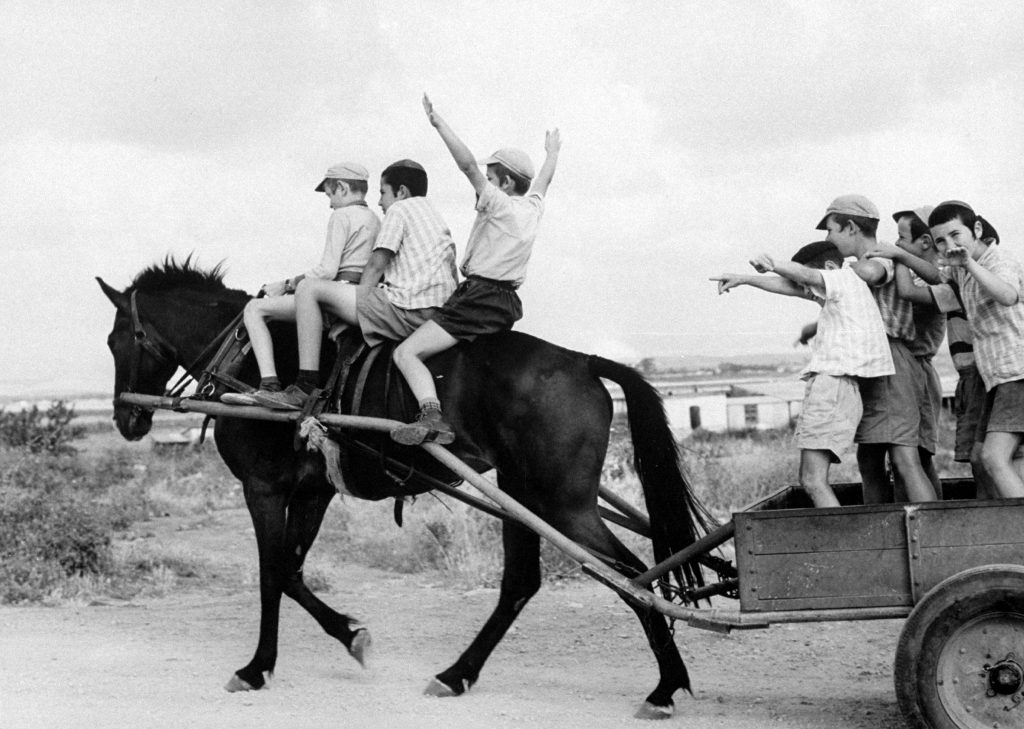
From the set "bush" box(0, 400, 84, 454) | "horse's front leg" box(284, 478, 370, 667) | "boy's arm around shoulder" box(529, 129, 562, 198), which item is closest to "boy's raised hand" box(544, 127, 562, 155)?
"boy's arm around shoulder" box(529, 129, 562, 198)

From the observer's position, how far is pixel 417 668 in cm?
662

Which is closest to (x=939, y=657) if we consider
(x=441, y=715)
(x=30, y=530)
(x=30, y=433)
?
(x=441, y=715)

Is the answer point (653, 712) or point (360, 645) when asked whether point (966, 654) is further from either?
point (360, 645)

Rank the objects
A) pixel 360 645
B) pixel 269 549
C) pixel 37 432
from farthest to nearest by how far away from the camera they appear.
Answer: pixel 37 432, pixel 360 645, pixel 269 549

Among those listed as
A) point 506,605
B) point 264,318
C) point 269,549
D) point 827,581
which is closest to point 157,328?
point 264,318

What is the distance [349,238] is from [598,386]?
5.33 ft

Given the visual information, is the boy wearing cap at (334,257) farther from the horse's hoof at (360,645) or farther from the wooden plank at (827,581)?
the wooden plank at (827,581)

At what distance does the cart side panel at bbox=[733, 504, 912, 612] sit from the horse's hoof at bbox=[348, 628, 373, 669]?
235 cm

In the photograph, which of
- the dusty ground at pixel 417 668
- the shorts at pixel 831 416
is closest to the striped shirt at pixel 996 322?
the shorts at pixel 831 416

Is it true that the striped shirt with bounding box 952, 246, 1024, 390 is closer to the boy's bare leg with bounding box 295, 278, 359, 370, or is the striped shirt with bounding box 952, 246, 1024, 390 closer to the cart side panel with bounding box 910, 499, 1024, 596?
the cart side panel with bounding box 910, 499, 1024, 596

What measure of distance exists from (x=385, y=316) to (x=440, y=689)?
1.92 metres

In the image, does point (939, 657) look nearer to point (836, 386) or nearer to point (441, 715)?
point (836, 386)

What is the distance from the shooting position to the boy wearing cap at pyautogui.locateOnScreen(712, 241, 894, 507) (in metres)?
5.07

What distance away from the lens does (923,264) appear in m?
5.19
